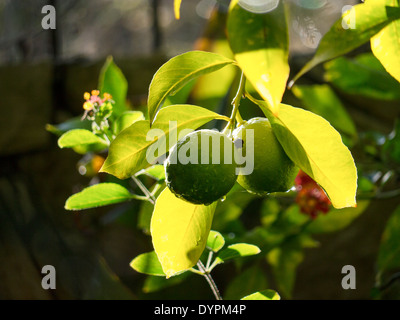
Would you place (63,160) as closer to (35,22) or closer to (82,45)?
(35,22)

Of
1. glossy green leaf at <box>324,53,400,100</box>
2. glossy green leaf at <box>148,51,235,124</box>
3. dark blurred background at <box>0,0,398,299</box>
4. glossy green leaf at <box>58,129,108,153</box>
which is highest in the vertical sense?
glossy green leaf at <box>148,51,235,124</box>

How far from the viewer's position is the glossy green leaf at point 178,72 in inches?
14.6

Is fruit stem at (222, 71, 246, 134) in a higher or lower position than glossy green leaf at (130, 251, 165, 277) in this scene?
higher

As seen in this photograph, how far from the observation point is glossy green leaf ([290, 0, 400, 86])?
358 mm

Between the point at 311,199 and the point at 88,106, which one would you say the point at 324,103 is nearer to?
the point at 311,199

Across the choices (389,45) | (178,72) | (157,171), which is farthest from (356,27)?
(157,171)

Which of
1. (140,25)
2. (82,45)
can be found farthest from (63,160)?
(140,25)

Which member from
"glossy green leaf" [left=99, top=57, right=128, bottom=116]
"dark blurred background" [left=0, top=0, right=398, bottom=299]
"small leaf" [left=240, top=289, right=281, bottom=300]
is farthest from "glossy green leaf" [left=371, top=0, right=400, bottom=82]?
"dark blurred background" [left=0, top=0, right=398, bottom=299]

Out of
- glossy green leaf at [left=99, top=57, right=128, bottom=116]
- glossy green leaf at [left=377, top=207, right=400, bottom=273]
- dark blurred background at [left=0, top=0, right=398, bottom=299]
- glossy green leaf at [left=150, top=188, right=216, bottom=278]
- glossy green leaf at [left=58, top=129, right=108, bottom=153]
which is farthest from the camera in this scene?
dark blurred background at [left=0, top=0, right=398, bottom=299]

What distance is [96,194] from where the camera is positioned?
1.79 feet

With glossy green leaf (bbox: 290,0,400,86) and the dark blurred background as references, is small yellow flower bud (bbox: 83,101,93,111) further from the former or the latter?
the dark blurred background

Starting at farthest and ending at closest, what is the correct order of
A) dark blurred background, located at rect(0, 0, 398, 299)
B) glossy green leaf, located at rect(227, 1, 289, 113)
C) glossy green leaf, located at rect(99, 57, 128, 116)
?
dark blurred background, located at rect(0, 0, 398, 299) < glossy green leaf, located at rect(99, 57, 128, 116) < glossy green leaf, located at rect(227, 1, 289, 113)

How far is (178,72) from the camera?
380 millimetres

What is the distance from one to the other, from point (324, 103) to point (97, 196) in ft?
2.00
